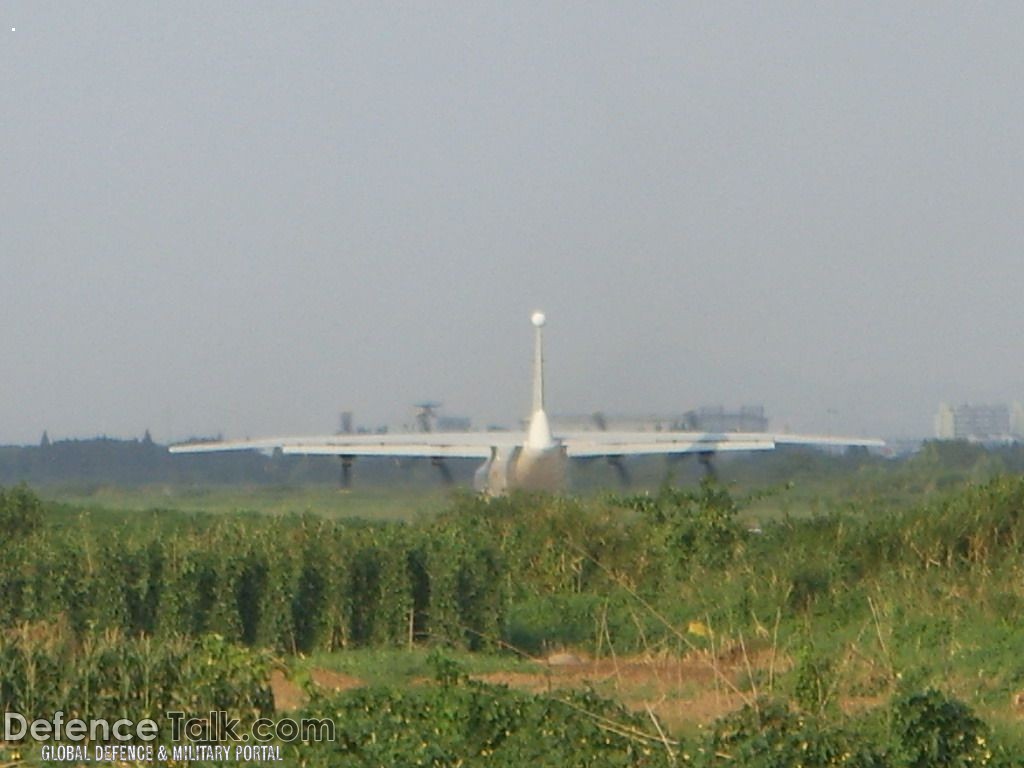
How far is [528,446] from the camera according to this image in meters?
31.4

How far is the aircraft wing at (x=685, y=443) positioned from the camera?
32031 millimetres

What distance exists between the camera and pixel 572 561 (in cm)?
1894

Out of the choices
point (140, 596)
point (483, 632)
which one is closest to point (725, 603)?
point (483, 632)

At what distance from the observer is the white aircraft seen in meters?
30.8

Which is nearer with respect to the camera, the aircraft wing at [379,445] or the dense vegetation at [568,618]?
the dense vegetation at [568,618]

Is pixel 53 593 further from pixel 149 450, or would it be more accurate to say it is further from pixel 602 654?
pixel 149 450

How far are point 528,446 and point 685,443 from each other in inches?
136

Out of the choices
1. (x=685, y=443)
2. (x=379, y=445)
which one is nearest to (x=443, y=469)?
(x=379, y=445)

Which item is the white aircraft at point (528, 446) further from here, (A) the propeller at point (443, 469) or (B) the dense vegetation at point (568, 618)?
(B) the dense vegetation at point (568, 618)

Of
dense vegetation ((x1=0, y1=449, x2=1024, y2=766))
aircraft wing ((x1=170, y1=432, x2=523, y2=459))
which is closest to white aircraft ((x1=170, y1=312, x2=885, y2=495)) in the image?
aircraft wing ((x1=170, y1=432, x2=523, y2=459))

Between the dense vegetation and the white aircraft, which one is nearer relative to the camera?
the dense vegetation

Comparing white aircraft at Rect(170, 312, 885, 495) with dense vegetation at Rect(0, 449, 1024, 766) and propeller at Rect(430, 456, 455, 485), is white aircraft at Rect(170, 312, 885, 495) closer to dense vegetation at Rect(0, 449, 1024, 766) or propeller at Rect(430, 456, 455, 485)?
propeller at Rect(430, 456, 455, 485)

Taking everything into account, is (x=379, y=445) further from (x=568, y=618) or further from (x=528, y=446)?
(x=568, y=618)

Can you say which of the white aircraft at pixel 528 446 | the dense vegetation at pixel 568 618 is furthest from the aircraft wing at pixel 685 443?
the dense vegetation at pixel 568 618
